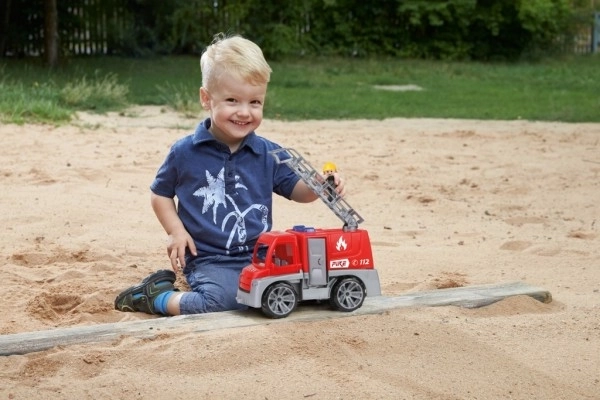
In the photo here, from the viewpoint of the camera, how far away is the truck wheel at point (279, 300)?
12.4 feet

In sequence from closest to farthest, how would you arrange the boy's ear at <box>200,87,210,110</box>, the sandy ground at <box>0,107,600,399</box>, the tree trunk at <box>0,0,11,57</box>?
the sandy ground at <box>0,107,600,399</box>, the boy's ear at <box>200,87,210,110</box>, the tree trunk at <box>0,0,11,57</box>

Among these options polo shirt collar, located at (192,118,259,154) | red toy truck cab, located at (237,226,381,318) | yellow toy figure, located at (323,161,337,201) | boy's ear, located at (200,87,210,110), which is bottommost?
red toy truck cab, located at (237,226,381,318)

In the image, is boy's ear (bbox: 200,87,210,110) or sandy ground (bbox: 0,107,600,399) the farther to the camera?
boy's ear (bbox: 200,87,210,110)

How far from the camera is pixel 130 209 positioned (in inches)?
247

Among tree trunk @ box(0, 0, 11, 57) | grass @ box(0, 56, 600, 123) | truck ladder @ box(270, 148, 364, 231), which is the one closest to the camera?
truck ladder @ box(270, 148, 364, 231)

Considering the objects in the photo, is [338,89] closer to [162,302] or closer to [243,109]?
[243,109]

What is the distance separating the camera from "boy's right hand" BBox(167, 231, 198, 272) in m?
4.12

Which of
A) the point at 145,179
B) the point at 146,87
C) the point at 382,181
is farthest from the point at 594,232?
the point at 146,87

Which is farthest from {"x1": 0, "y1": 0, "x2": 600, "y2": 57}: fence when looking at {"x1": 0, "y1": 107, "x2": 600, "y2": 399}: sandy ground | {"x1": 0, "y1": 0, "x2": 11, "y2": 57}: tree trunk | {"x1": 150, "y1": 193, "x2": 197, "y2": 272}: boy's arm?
{"x1": 150, "y1": 193, "x2": 197, "y2": 272}: boy's arm

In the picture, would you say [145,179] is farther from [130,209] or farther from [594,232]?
[594,232]

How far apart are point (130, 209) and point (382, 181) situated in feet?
6.45

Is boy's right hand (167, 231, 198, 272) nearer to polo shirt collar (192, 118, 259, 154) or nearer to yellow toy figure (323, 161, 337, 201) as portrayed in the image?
polo shirt collar (192, 118, 259, 154)

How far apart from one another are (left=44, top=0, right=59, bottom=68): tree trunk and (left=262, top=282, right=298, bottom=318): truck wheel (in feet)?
44.6

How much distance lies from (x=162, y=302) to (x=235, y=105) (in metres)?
0.80
